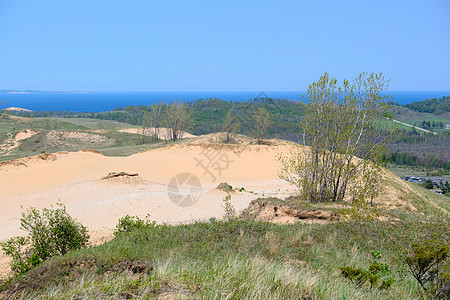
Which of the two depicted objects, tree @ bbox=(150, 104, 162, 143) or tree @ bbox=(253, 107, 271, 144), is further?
tree @ bbox=(150, 104, 162, 143)

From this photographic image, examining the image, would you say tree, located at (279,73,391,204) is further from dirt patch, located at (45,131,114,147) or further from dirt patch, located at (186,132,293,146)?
dirt patch, located at (45,131,114,147)

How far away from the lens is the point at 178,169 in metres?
23.1

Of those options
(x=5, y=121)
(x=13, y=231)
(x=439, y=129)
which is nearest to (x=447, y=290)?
(x=13, y=231)

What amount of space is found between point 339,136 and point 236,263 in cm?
772

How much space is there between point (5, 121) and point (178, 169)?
1890 inches

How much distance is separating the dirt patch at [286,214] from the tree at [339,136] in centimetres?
160

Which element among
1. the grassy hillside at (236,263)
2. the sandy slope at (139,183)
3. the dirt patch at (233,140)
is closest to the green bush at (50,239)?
the sandy slope at (139,183)

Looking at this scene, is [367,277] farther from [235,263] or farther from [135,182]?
[135,182]

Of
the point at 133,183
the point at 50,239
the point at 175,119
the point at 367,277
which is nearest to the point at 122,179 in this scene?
the point at 133,183

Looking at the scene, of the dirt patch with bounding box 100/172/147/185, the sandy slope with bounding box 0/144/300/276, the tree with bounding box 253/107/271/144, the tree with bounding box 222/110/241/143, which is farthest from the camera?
the tree with bounding box 222/110/241/143

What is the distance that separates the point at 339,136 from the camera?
11188 mm

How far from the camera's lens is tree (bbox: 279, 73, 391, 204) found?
11.1 metres


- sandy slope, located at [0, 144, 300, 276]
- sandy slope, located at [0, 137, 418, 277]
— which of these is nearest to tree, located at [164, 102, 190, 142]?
sandy slope, located at [0, 137, 418, 277]

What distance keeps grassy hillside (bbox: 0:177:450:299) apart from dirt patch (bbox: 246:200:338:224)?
554 millimetres
